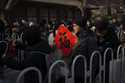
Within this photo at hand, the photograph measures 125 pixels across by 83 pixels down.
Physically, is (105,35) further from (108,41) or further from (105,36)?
(108,41)

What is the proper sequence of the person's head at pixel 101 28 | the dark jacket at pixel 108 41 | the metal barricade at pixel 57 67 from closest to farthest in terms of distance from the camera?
the metal barricade at pixel 57 67
the dark jacket at pixel 108 41
the person's head at pixel 101 28

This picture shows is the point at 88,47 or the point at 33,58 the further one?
the point at 88,47

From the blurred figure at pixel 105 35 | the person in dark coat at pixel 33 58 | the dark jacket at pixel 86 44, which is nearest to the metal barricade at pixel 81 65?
the dark jacket at pixel 86 44

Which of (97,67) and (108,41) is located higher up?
(108,41)

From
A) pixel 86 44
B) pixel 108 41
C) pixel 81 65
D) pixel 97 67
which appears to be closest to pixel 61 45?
pixel 86 44

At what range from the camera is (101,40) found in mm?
4043

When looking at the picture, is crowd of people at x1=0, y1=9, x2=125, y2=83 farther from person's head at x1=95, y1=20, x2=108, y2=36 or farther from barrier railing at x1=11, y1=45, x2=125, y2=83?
barrier railing at x1=11, y1=45, x2=125, y2=83

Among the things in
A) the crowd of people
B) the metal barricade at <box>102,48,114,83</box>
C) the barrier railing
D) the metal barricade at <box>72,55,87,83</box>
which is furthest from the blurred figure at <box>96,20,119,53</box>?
the metal barricade at <box>72,55,87,83</box>

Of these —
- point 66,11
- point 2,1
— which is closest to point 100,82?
point 2,1

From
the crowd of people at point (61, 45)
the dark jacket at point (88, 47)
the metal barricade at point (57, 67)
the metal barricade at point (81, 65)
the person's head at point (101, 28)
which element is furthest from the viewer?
the person's head at point (101, 28)

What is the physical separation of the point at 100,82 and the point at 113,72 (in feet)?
1.14

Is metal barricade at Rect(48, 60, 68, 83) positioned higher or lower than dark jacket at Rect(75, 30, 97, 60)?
lower

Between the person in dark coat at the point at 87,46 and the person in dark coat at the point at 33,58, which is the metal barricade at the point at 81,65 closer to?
the person in dark coat at the point at 87,46

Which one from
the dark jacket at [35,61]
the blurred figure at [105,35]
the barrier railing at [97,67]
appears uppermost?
the blurred figure at [105,35]
